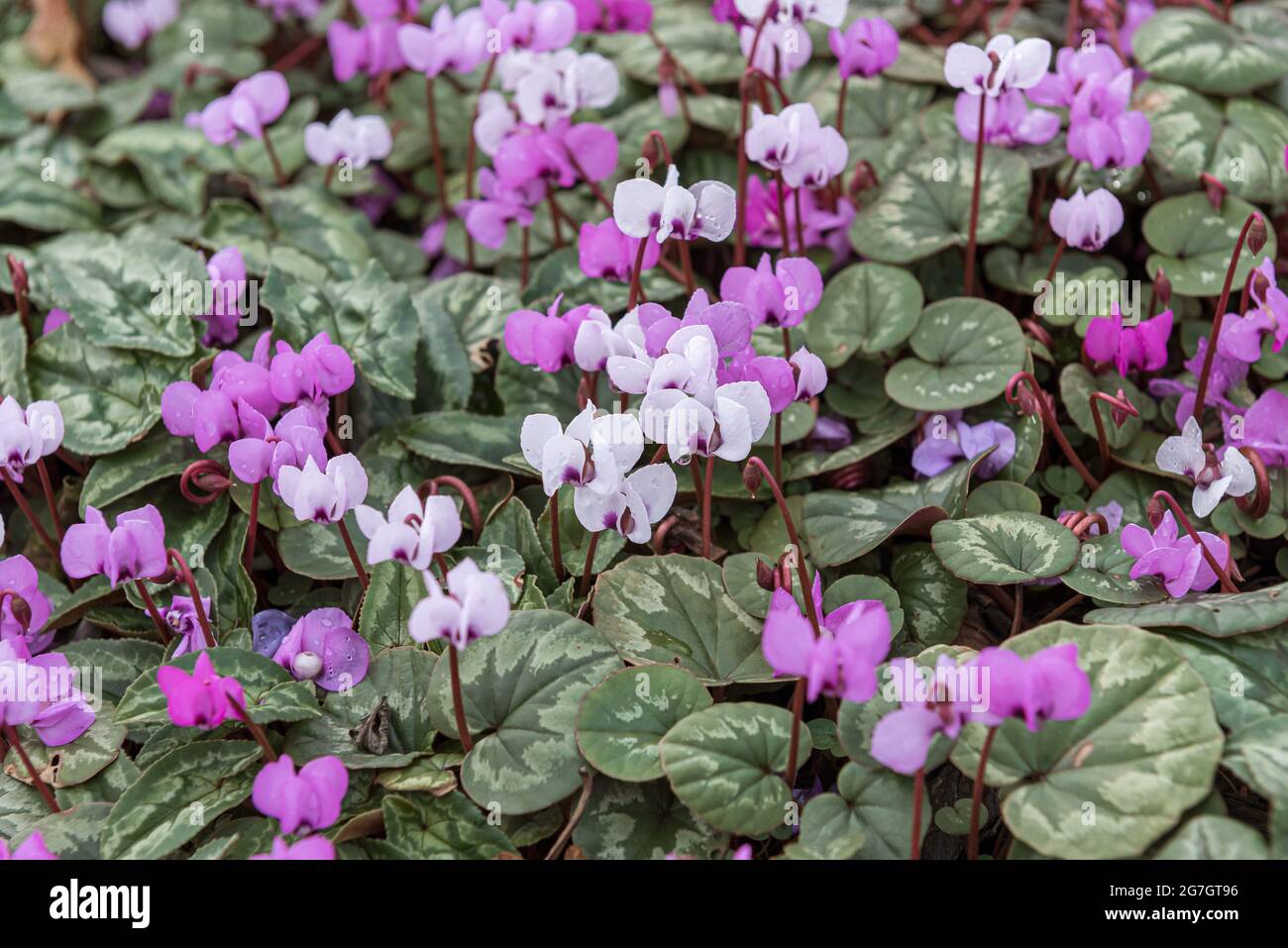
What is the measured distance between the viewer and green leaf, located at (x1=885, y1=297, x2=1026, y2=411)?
1825mm

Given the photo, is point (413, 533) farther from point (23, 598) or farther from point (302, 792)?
point (23, 598)

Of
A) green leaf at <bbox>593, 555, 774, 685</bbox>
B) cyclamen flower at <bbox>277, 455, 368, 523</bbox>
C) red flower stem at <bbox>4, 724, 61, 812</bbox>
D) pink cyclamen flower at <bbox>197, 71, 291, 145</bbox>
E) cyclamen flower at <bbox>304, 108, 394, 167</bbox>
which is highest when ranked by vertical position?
pink cyclamen flower at <bbox>197, 71, 291, 145</bbox>

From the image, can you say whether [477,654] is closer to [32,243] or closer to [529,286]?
[529,286]

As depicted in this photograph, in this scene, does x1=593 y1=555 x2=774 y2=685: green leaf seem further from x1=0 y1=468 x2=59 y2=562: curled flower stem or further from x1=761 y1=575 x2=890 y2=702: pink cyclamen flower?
x1=0 y1=468 x2=59 y2=562: curled flower stem

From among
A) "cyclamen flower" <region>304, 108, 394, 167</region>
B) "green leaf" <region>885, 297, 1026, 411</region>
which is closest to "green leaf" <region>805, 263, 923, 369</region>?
"green leaf" <region>885, 297, 1026, 411</region>

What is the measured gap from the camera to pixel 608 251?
1.73 metres

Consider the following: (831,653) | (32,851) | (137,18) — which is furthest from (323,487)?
(137,18)

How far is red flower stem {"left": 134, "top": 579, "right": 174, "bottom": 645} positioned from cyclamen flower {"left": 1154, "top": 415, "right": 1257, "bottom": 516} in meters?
1.35

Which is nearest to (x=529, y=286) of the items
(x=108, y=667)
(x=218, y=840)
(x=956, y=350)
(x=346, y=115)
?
(x=346, y=115)

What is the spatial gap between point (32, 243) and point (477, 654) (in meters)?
1.74

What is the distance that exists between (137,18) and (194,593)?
2146 millimetres

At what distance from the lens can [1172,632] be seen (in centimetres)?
148

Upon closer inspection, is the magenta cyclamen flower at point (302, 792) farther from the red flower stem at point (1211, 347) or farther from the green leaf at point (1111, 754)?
the red flower stem at point (1211, 347)

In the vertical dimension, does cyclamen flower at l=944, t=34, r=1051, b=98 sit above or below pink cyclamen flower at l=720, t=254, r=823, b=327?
above
